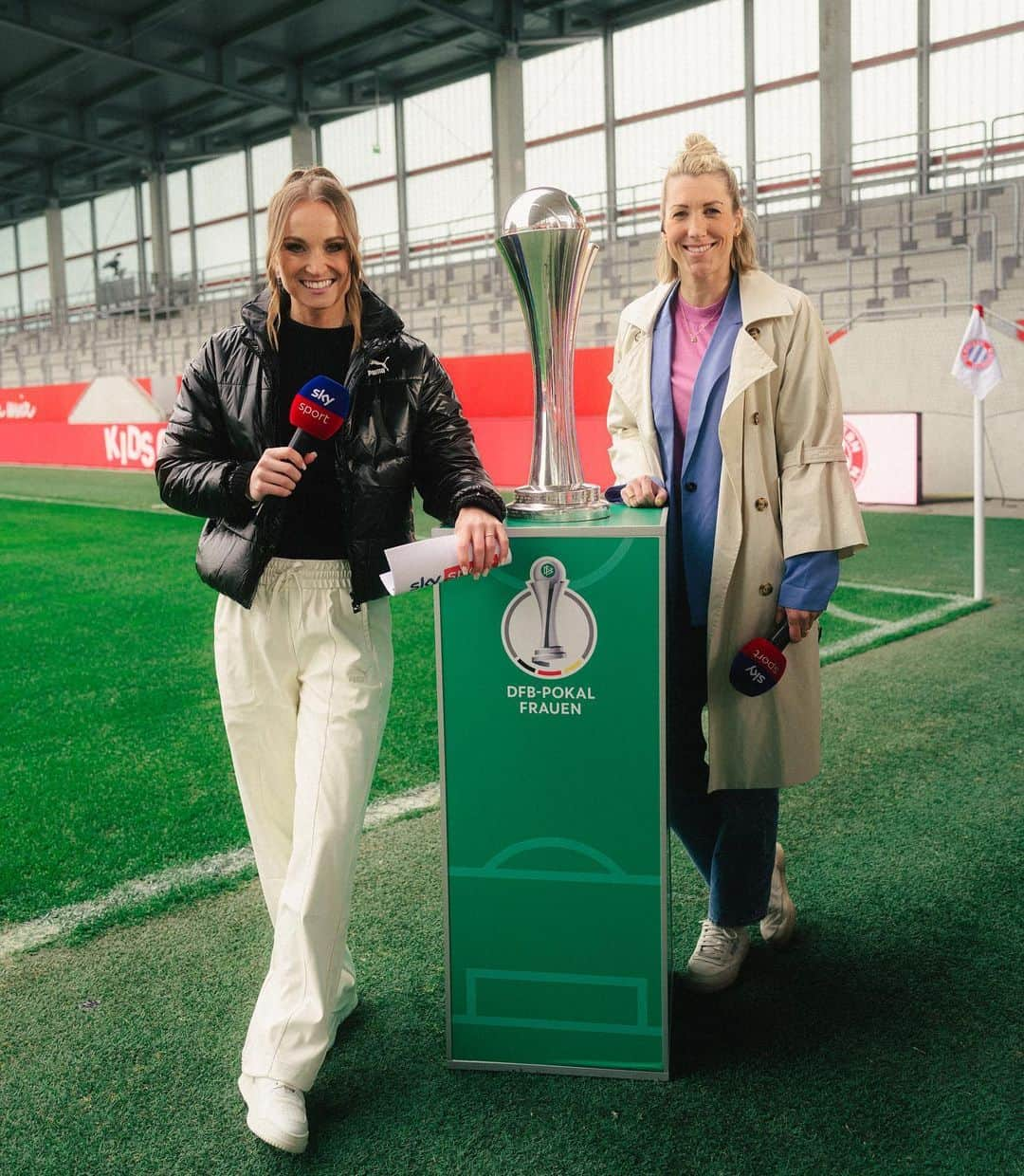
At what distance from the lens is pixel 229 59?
23.0 m

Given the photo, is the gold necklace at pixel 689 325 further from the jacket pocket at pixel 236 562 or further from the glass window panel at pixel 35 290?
the glass window panel at pixel 35 290

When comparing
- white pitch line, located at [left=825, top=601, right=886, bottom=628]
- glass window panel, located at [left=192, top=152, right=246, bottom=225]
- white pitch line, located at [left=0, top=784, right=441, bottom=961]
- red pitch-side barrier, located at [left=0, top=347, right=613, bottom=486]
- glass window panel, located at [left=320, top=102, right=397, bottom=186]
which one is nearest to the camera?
white pitch line, located at [left=0, top=784, right=441, bottom=961]

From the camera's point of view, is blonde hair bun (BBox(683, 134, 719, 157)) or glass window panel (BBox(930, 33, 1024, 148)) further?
glass window panel (BBox(930, 33, 1024, 148))

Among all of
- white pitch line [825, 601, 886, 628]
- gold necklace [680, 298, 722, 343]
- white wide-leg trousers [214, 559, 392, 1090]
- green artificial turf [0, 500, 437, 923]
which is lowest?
green artificial turf [0, 500, 437, 923]

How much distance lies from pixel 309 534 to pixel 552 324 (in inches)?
24.5

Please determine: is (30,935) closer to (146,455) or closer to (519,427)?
(519,427)

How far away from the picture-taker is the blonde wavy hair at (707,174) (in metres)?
2.29

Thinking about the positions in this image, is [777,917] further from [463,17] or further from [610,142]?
[610,142]

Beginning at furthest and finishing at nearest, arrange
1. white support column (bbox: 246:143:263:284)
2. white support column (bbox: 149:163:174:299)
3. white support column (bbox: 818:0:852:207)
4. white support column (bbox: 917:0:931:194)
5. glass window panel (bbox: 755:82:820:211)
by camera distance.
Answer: white support column (bbox: 149:163:174:299) < white support column (bbox: 246:143:263:284) < glass window panel (bbox: 755:82:820:211) < white support column (bbox: 818:0:852:207) < white support column (bbox: 917:0:931:194)

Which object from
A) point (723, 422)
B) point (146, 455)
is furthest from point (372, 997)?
point (146, 455)

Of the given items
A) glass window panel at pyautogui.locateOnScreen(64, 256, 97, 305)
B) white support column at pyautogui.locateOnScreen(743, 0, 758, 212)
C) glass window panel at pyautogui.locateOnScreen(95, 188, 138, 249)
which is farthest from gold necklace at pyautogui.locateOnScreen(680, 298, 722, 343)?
glass window panel at pyautogui.locateOnScreen(64, 256, 97, 305)

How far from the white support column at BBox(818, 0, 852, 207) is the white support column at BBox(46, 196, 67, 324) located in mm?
22924

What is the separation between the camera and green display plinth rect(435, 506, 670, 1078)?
2.11 meters

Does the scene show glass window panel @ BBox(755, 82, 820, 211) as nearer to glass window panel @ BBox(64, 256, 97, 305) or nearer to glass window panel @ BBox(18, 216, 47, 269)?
glass window panel @ BBox(64, 256, 97, 305)
